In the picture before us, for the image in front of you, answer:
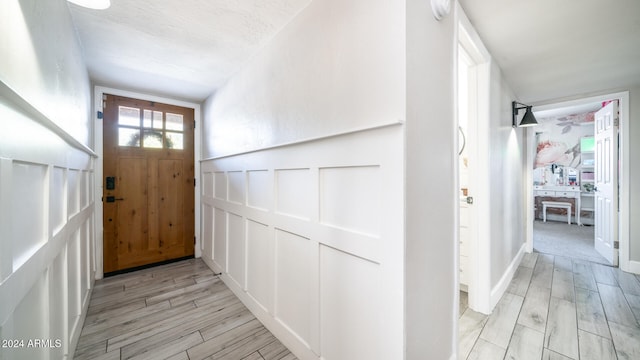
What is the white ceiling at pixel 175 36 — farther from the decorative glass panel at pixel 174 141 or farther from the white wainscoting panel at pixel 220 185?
the white wainscoting panel at pixel 220 185

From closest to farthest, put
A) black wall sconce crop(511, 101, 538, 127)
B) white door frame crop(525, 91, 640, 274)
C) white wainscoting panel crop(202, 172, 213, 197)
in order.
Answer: black wall sconce crop(511, 101, 538, 127), white door frame crop(525, 91, 640, 274), white wainscoting panel crop(202, 172, 213, 197)

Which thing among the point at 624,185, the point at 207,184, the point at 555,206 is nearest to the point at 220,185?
the point at 207,184

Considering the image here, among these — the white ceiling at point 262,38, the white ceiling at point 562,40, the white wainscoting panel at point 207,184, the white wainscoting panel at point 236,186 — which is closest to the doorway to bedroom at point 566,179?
the white ceiling at point 562,40

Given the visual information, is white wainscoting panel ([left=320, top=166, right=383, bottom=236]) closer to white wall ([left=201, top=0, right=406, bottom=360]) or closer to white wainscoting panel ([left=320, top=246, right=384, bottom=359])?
white wall ([left=201, top=0, right=406, bottom=360])

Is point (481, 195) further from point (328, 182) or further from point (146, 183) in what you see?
point (146, 183)

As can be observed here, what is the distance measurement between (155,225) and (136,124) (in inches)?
52.4

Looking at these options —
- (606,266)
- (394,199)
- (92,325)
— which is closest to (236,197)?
(92,325)

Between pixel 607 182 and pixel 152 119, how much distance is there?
20.2ft

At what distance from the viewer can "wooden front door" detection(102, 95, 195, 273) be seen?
2840 millimetres

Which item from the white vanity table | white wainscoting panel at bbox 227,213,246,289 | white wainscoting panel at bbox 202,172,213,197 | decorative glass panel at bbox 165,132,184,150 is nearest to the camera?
white wainscoting panel at bbox 227,213,246,289

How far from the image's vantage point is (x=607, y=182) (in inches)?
124

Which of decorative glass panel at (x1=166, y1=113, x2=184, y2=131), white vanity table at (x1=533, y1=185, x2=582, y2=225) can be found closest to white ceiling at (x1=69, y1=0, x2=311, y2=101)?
decorative glass panel at (x1=166, y1=113, x2=184, y2=131)

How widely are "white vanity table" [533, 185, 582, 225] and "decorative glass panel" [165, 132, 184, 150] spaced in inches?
316

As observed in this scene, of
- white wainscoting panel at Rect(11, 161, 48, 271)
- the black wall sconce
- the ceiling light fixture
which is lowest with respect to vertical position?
white wainscoting panel at Rect(11, 161, 48, 271)
